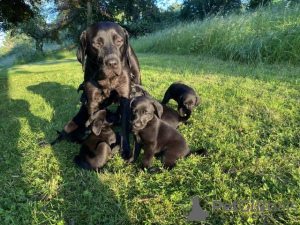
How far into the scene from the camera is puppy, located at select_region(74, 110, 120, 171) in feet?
9.70

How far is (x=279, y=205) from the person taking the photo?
2.06 m

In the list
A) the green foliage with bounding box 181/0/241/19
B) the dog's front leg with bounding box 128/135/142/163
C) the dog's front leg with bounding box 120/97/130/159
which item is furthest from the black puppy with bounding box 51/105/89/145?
the green foliage with bounding box 181/0/241/19

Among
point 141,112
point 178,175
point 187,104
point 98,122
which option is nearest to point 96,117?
point 98,122

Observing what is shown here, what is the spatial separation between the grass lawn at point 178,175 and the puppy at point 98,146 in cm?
12

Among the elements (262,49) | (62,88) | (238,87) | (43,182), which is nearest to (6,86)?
(62,88)

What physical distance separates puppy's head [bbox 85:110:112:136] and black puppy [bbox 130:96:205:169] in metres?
0.54

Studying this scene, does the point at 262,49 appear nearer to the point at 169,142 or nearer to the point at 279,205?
the point at 169,142

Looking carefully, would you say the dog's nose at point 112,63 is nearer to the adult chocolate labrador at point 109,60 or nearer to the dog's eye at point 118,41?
the adult chocolate labrador at point 109,60

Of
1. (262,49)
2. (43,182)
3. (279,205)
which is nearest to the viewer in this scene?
(279,205)

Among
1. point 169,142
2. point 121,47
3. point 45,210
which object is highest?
point 121,47

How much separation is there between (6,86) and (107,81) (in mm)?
7077

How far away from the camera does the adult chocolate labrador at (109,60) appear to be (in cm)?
353

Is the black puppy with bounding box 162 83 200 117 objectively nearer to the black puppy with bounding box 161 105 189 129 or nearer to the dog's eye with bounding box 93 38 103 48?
the black puppy with bounding box 161 105 189 129

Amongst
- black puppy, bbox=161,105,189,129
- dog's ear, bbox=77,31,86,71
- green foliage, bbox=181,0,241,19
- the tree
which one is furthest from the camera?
green foliage, bbox=181,0,241,19
